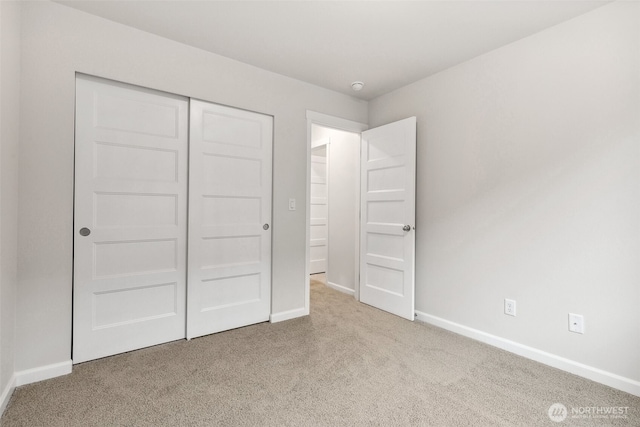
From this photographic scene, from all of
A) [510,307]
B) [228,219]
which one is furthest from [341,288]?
[510,307]

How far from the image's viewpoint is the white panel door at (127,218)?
2082mm

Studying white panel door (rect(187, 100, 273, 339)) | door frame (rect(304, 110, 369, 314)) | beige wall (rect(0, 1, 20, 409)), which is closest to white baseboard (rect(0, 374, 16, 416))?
beige wall (rect(0, 1, 20, 409))

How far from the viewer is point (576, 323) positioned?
2.06 m

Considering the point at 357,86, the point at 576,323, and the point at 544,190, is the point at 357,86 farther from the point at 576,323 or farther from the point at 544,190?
the point at 576,323

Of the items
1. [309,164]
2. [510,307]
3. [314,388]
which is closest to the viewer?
[314,388]

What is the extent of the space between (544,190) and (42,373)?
3.48 metres

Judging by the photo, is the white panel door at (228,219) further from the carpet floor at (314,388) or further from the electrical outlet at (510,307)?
the electrical outlet at (510,307)

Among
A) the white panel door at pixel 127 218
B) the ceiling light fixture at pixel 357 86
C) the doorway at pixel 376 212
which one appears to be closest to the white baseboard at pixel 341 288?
the doorway at pixel 376 212

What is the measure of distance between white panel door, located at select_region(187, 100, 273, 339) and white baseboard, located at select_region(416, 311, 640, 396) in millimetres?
1677

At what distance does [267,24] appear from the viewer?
2.18 m

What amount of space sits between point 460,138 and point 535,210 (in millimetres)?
854

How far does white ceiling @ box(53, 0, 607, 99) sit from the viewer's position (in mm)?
1969

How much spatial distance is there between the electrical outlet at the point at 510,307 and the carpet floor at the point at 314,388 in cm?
30

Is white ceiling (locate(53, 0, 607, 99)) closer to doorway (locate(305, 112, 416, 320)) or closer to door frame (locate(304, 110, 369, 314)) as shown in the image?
door frame (locate(304, 110, 369, 314))
